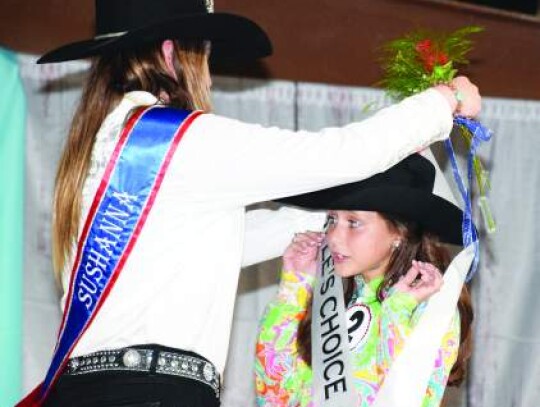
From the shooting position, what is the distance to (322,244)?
7.38ft

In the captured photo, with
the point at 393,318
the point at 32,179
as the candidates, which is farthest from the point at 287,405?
the point at 32,179

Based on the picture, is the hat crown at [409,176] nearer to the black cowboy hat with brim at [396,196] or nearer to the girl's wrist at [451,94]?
the black cowboy hat with brim at [396,196]

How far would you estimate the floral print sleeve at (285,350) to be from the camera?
2.27m

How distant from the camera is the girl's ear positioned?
1910 millimetres

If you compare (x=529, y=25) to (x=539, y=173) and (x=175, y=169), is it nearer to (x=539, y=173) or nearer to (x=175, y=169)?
(x=539, y=173)

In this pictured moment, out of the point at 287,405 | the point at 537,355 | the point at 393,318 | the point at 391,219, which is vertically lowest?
the point at 537,355

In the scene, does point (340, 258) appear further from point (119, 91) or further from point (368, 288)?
point (119, 91)

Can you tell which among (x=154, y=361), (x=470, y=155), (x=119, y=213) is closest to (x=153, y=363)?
(x=154, y=361)

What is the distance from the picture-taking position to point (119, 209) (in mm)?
1850

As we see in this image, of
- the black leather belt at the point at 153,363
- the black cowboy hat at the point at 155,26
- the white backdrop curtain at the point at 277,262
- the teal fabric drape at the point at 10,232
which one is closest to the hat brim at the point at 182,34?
the black cowboy hat at the point at 155,26

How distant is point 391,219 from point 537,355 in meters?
1.79

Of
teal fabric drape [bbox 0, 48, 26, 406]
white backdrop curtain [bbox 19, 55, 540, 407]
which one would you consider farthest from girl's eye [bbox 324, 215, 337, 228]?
teal fabric drape [bbox 0, 48, 26, 406]

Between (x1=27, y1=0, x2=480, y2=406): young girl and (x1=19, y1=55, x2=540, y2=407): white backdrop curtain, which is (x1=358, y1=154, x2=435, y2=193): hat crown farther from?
(x1=19, y1=55, x2=540, y2=407): white backdrop curtain

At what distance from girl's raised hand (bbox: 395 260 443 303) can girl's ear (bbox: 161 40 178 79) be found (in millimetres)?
622
